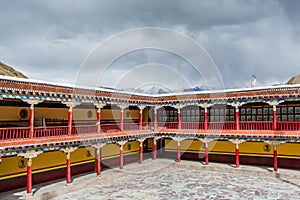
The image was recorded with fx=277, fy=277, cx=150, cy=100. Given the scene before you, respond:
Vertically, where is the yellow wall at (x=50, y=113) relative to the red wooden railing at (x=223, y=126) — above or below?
above

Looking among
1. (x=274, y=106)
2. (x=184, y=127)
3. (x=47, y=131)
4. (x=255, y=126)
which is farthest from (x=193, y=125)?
(x=47, y=131)

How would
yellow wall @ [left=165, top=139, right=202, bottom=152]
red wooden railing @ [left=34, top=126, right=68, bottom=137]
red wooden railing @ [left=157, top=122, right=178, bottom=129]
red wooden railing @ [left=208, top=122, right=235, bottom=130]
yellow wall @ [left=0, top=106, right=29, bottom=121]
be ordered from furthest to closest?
1. yellow wall @ [left=165, top=139, right=202, bottom=152]
2. red wooden railing @ [left=157, top=122, right=178, bottom=129]
3. red wooden railing @ [left=208, top=122, right=235, bottom=130]
4. yellow wall @ [left=0, top=106, right=29, bottom=121]
5. red wooden railing @ [left=34, top=126, right=68, bottom=137]

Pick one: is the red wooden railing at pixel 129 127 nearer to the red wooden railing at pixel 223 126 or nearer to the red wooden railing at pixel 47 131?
the red wooden railing at pixel 47 131

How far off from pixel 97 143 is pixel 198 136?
366 inches

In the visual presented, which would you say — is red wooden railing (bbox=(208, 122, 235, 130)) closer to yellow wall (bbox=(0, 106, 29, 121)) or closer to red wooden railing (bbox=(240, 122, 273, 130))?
red wooden railing (bbox=(240, 122, 273, 130))

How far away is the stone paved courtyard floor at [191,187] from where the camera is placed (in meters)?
16.8

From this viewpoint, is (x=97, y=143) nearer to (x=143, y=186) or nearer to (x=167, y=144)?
(x=143, y=186)

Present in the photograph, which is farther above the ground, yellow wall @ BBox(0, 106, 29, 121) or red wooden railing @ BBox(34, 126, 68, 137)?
yellow wall @ BBox(0, 106, 29, 121)

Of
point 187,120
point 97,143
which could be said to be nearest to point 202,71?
point 187,120

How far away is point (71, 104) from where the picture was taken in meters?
18.7

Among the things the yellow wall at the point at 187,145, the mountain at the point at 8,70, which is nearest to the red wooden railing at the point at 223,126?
the yellow wall at the point at 187,145

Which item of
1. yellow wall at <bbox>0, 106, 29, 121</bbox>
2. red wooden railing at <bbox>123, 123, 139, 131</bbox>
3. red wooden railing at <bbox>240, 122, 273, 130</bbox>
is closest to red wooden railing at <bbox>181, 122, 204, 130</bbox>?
red wooden railing at <bbox>240, 122, 273, 130</bbox>

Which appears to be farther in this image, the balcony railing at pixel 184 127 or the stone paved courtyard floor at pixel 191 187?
the balcony railing at pixel 184 127

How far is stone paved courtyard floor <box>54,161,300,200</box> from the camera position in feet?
55.2
